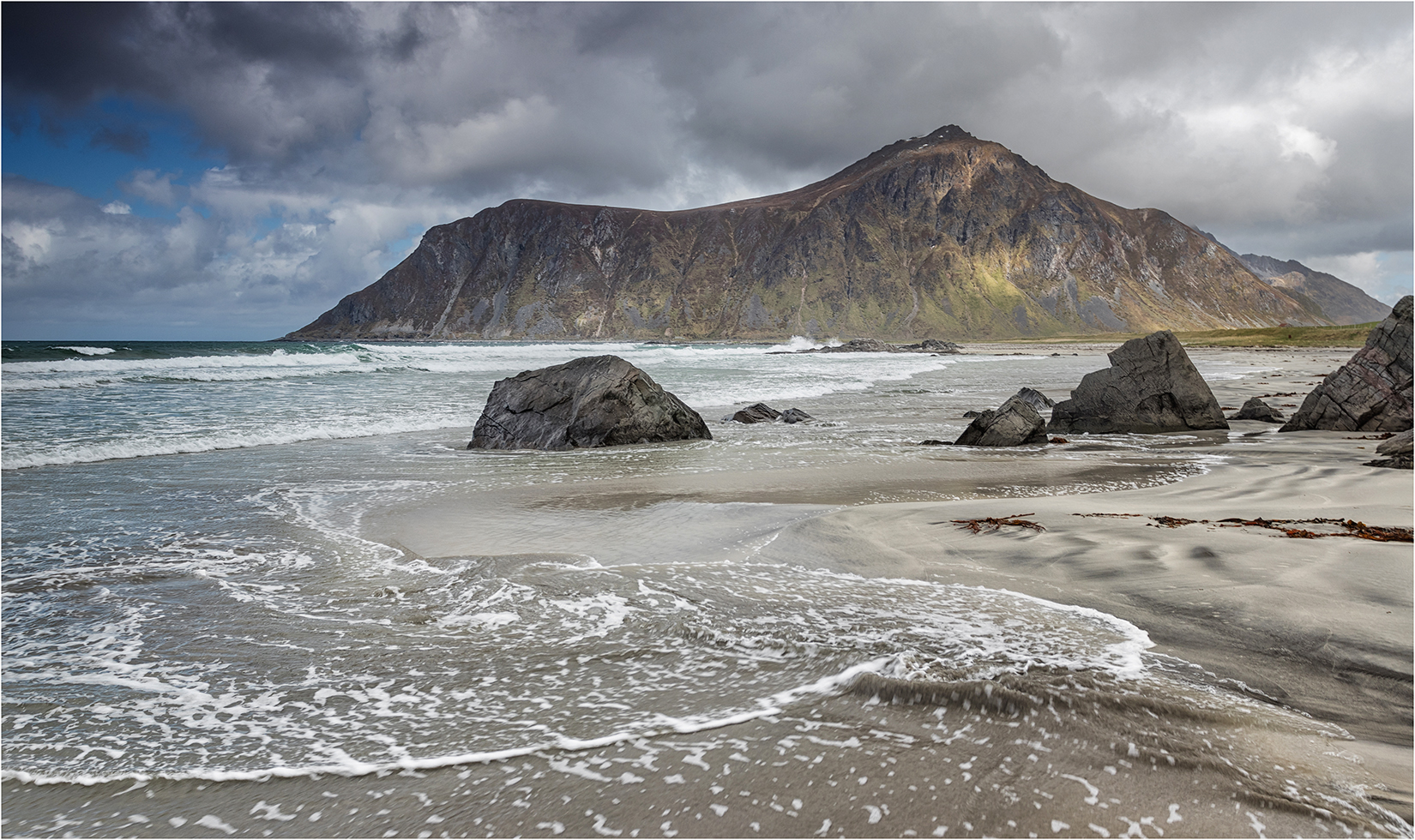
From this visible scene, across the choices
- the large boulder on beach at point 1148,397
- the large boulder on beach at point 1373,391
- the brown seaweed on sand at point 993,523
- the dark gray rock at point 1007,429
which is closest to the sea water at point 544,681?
the brown seaweed on sand at point 993,523

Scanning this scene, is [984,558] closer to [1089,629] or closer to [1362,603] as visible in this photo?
[1089,629]

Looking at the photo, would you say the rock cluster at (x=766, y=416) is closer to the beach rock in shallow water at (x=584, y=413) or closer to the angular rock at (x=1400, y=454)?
the beach rock in shallow water at (x=584, y=413)

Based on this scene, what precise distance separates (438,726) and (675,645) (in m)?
1.23

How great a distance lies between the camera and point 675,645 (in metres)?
3.78

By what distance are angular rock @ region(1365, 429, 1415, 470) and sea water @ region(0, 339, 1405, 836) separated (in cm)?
342

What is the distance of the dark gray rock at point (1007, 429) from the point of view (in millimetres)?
11445

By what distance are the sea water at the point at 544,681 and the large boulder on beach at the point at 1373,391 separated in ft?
23.7

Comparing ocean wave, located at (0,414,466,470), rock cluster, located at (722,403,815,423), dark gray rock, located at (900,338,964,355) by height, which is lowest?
ocean wave, located at (0,414,466,470)

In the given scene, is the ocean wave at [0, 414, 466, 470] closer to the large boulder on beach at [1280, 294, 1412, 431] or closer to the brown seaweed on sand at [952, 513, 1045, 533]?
the brown seaweed on sand at [952, 513, 1045, 533]

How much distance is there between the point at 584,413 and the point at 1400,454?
35.0 feet

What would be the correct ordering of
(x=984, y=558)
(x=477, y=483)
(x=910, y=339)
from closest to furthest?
(x=984, y=558), (x=477, y=483), (x=910, y=339)

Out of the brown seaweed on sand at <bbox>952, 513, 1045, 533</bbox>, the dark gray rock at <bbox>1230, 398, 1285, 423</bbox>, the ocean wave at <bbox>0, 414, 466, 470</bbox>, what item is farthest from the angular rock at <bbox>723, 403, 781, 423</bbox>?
the brown seaweed on sand at <bbox>952, 513, 1045, 533</bbox>

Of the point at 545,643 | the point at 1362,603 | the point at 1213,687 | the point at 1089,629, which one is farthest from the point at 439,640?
the point at 1362,603

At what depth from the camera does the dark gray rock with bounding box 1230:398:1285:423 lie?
45.0ft
